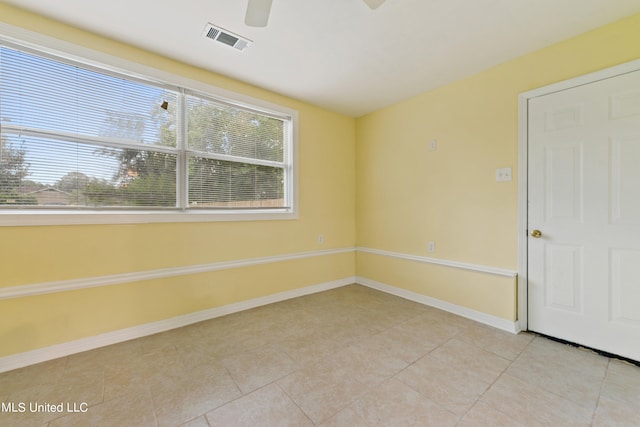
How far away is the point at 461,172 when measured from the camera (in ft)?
9.04

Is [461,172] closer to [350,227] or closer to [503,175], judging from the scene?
[503,175]

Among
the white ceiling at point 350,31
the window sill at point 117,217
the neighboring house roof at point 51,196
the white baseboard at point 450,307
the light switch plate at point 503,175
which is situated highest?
the white ceiling at point 350,31

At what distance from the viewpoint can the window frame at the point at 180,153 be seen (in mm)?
1863

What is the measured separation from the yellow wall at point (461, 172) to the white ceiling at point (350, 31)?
18 centimetres

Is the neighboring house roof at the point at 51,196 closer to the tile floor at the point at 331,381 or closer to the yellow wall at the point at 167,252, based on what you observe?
the yellow wall at the point at 167,252

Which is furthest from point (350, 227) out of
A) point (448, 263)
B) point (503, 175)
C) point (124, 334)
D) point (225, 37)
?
point (124, 334)

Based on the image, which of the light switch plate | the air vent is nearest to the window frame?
the air vent

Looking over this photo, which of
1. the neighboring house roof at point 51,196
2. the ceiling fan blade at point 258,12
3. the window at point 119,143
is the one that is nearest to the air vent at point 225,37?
the ceiling fan blade at point 258,12

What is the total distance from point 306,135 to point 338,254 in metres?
1.73

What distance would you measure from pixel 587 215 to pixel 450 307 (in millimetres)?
1450

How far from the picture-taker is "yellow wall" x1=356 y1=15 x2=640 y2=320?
2.18 m

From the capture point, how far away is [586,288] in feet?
6.75

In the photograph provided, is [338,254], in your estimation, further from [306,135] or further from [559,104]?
[559,104]

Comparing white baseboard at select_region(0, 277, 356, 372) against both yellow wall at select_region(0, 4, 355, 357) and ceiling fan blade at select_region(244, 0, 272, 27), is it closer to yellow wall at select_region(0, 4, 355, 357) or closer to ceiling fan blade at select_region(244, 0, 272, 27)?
yellow wall at select_region(0, 4, 355, 357)
